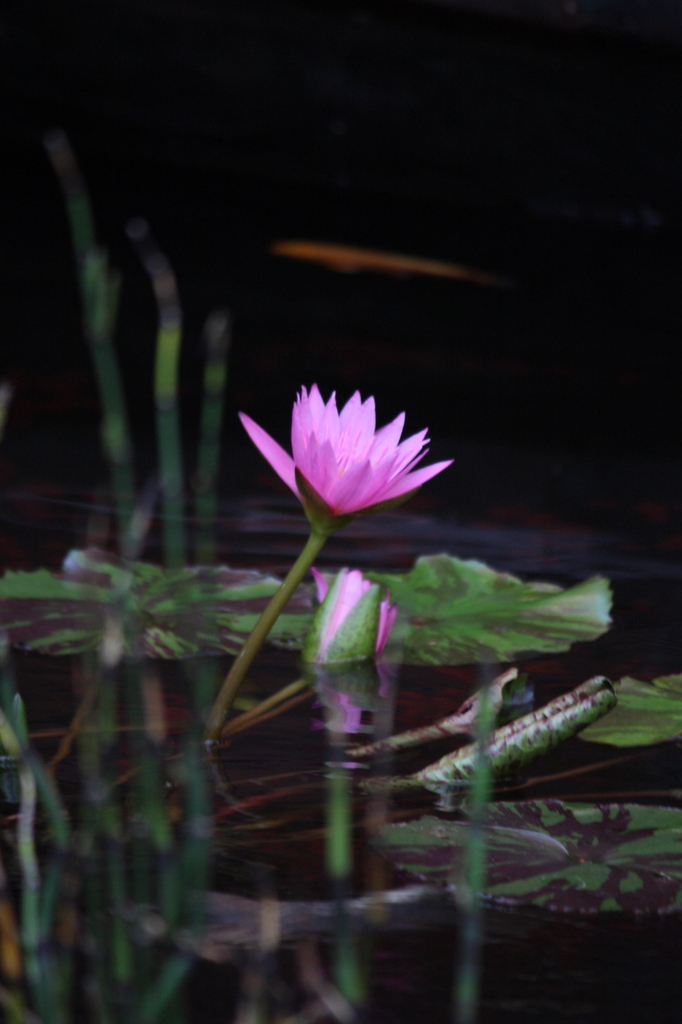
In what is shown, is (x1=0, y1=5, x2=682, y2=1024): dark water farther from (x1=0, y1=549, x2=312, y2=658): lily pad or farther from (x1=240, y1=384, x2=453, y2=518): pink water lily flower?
(x1=240, y1=384, x2=453, y2=518): pink water lily flower

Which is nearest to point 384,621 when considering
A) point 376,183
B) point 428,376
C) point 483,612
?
point 483,612

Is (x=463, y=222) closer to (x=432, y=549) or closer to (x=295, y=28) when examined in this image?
(x=295, y=28)

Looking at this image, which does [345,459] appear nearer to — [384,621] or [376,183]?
[384,621]

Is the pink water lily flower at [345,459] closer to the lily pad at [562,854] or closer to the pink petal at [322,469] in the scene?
the pink petal at [322,469]

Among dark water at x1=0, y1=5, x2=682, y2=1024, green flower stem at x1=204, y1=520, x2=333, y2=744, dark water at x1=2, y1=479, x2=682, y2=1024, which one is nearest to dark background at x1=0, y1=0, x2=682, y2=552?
dark water at x1=0, y1=5, x2=682, y2=1024

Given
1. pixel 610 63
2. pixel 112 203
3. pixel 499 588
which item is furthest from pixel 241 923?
pixel 610 63
